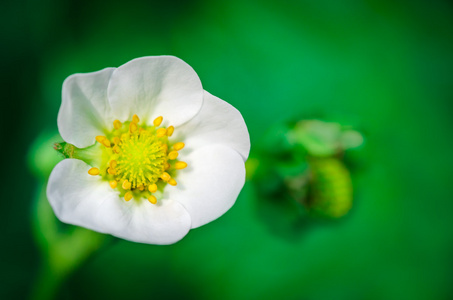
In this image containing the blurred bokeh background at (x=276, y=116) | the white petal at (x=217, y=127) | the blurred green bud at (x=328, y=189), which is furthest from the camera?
the blurred bokeh background at (x=276, y=116)

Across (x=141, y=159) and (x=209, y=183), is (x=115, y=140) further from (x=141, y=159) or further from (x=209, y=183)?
(x=209, y=183)

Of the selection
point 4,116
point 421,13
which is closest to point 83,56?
point 4,116

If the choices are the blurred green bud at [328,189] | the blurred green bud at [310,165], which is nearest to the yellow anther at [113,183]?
the blurred green bud at [310,165]

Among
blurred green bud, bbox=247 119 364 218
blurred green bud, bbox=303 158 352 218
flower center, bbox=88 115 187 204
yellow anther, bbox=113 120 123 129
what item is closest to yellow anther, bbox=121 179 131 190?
flower center, bbox=88 115 187 204

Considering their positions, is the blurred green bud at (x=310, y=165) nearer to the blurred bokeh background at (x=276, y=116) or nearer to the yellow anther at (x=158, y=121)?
the blurred bokeh background at (x=276, y=116)

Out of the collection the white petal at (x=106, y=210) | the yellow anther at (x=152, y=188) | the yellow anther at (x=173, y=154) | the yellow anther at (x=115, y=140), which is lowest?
the white petal at (x=106, y=210)

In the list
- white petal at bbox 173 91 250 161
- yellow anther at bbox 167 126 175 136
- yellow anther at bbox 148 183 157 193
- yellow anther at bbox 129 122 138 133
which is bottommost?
yellow anther at bbox 148 183 157 193

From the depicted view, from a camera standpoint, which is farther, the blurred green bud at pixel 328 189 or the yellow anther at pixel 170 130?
the blurred green bud at pixel 328 189

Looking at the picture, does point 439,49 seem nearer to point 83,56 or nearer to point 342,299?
point 342,299

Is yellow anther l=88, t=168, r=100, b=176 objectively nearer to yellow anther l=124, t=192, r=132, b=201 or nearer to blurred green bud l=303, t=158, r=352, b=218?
yellow anther l=124, t=192, r=132, b=201
